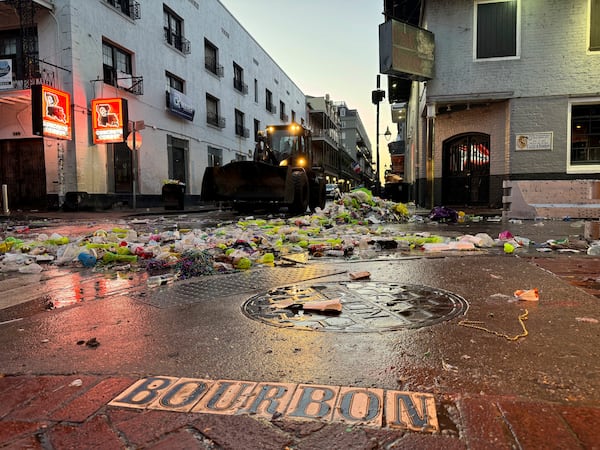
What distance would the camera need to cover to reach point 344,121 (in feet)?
276

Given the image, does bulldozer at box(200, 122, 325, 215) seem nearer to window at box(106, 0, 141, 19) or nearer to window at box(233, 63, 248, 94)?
window at box(106, 0, 141, 19)

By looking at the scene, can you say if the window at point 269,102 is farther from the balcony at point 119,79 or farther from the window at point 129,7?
the balcony at point 119,79

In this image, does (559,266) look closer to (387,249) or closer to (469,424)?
(387,249)

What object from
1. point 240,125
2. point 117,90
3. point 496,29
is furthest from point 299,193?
point 240,125

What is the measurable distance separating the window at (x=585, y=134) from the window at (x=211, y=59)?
20806 millimetres

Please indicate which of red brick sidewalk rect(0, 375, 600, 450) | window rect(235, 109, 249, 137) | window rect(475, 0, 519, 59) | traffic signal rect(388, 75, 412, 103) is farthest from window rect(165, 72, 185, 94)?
red brick sidewalk rect(0, 375, 600, 450)

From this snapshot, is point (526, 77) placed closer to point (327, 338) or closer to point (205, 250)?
point (205, 250)

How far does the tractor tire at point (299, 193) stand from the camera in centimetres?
1230

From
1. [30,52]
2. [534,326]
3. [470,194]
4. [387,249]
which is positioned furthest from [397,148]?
[534,326]

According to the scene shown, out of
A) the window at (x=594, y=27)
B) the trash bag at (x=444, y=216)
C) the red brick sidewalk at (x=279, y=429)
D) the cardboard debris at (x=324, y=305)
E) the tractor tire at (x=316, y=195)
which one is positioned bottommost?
the red brick sidewalk at (x=279, y=429)

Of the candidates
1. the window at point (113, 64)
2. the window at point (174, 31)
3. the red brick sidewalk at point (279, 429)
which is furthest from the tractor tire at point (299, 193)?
the window at point (174, 31)

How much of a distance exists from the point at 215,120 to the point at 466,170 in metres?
17.8

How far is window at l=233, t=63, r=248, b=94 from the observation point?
3114 cm

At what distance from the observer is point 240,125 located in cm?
3173
